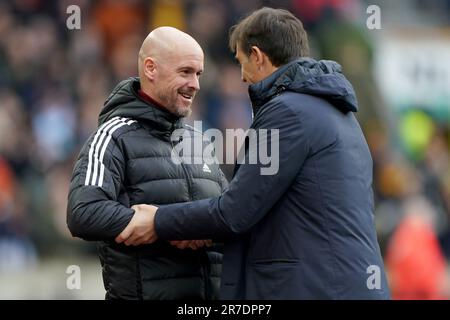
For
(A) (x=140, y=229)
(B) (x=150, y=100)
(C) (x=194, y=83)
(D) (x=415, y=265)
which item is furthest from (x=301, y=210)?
(D) (x=415, y=265)

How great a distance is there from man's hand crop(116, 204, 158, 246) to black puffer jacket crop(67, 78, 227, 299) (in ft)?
0.09

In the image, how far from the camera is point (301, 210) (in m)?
4.48

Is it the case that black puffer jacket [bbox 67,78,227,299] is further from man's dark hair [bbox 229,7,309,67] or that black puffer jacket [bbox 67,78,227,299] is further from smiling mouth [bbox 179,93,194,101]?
man's dark hair [bbox 229,7,309,67]

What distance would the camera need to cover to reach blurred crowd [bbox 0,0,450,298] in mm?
10133

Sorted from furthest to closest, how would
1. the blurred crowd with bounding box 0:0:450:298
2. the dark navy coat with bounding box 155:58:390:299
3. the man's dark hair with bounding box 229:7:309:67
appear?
the blurred crowd with bounding box 0:0:450:298 → the man's dark hair with bounding box 229:7:309:67 → the dark navy coat with bounding box 155:58:390:299

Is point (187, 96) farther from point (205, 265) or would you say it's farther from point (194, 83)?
point (205, 265)

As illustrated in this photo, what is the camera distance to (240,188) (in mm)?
4516

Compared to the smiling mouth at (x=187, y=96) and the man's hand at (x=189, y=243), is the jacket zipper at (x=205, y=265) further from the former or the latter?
the smiling mouth at (x=187, y=96)

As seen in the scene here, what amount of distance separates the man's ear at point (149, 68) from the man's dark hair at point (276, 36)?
1.54ft

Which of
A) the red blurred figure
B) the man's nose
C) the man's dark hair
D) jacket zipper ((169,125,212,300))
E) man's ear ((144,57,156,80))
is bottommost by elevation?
the red blurred figure

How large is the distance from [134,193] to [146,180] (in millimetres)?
77

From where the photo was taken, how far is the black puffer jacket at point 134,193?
15.3 ft

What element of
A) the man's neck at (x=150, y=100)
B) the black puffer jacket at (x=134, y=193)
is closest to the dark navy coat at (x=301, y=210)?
the black puffer jacket at (x=134, y=193)

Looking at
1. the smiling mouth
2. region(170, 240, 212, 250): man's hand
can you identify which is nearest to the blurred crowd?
the smiling mouth
